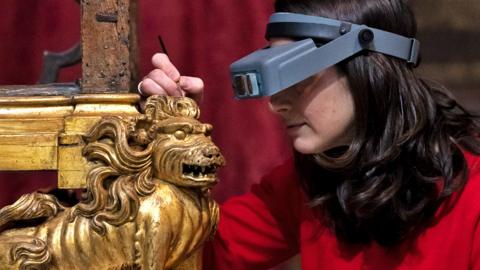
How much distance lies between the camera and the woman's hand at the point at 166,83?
40.1 inches

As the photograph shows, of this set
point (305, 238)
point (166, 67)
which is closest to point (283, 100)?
point (166, 67)

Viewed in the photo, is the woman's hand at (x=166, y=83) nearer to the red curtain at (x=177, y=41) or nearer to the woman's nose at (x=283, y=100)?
the woman's nose at (x=283, y=100)

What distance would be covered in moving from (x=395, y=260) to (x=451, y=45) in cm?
62

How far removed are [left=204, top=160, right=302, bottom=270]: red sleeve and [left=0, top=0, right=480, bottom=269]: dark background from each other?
18cm

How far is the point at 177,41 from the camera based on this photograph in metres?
1.46

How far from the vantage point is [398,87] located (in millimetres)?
1077

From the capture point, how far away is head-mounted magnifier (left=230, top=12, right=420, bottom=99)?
3.18ft

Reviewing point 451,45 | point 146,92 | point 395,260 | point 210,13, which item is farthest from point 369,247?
point 451,45

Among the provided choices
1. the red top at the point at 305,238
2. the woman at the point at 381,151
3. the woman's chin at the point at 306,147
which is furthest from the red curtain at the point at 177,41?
the woman's chin at the point at 306,147

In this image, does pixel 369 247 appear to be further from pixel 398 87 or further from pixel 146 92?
pixel 146 92

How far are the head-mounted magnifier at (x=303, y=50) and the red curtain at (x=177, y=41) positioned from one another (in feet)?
1.30

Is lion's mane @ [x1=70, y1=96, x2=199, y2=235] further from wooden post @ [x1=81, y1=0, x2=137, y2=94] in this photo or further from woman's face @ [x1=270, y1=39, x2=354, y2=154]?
woman's face @ [x1=270, y1=39, x2=354, y2=154]

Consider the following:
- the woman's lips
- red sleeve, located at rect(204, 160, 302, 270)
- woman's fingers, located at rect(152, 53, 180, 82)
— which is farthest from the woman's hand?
red sleeve, located at rect(204, 160, 302, 270)

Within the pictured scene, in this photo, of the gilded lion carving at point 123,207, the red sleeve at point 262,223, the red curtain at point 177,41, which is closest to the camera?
the gilded lion carving at point 123,207
